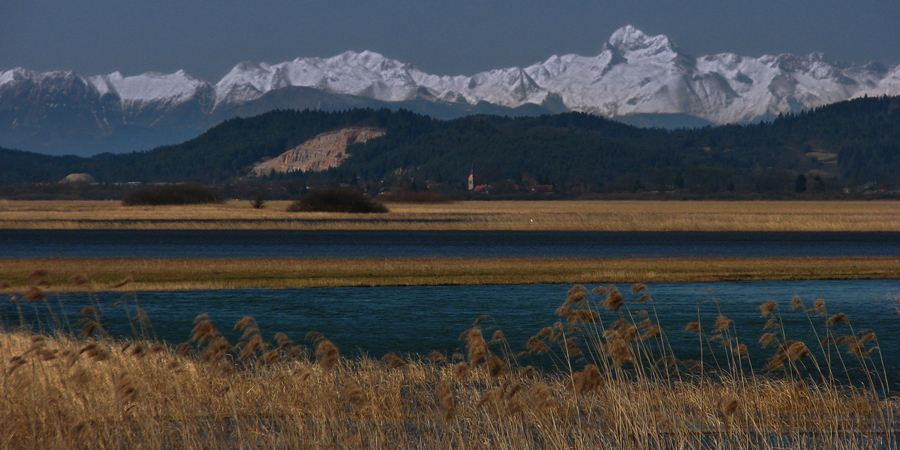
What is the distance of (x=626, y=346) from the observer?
414 inches

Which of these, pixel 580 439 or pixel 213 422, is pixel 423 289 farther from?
pixel 580 439

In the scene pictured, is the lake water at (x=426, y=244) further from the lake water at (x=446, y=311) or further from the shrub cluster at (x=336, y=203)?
the shrub cluster at (x=336, y=203)

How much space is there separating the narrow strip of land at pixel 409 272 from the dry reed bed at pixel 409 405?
1762 centimetres

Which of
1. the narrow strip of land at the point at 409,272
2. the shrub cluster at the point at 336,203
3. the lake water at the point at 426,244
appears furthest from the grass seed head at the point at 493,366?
the shrub cluster at the point at 336,203

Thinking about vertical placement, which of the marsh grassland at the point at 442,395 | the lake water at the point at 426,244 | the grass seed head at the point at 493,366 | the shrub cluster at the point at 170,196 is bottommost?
the lake water at the point at 426,244

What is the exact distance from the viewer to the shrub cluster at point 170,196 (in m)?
145

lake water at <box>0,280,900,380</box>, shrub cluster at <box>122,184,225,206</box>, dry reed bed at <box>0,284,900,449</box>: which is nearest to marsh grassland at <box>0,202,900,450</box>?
dry reed bed at <box>0,284,900,449</box>

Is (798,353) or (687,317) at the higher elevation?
(798,353)

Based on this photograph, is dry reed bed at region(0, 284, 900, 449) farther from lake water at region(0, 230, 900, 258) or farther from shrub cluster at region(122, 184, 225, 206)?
shrub cluster at region(122, 184, 225, 206)

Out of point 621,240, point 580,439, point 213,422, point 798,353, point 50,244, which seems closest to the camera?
point 580,439

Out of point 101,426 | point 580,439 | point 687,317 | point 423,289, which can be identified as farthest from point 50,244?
point 580,439

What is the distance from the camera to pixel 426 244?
59.8 metres

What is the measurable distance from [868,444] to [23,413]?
37.0 ft

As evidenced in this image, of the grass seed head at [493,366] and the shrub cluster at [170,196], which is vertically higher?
the shrub cluster at [170,196]
